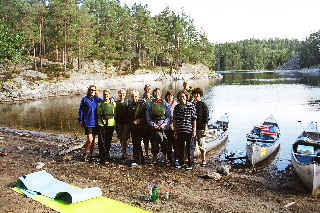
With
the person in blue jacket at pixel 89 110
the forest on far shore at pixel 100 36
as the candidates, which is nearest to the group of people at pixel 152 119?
the person in blue jacket at pixel 89 110

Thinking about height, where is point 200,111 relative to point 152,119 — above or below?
above

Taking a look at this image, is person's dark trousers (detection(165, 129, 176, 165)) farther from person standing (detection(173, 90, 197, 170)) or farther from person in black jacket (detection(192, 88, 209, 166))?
person in black jacket (detection(192, 88, 209, 166))

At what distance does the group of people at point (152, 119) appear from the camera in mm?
9148

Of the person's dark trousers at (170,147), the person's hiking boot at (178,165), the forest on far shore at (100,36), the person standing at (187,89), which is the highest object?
the forest on far shore at (100,36)

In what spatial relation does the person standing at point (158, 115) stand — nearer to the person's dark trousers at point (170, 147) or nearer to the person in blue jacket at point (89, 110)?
the person's dark trousers at point (170, 147)

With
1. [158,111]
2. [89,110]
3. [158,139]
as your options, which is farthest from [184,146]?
[89,110]

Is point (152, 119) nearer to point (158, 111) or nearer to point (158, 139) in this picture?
point (158, 111)

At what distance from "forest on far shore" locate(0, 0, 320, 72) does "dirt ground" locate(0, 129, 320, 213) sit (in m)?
13.8

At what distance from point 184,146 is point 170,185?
1695 mm

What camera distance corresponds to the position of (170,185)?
27.2 ft

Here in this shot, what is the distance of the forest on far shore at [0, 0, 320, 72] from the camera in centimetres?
4628

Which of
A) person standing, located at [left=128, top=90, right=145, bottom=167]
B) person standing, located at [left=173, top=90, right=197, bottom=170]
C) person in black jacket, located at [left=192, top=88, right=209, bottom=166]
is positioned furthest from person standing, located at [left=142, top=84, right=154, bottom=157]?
person in black jacket, located at [left=192, top=88, right=209, bottom=166]

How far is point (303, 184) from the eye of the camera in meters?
9.44

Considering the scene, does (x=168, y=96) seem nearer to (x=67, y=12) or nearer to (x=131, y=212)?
(x=131, y=212)
